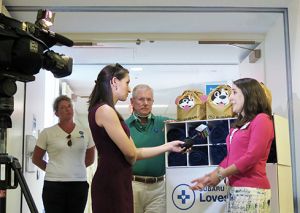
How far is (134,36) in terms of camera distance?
346 centimetres

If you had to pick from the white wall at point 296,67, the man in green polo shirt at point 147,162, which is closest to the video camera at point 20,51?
the man in green polo shirt at point 147,162

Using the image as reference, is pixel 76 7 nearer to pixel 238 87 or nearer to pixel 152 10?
pixel 152 10

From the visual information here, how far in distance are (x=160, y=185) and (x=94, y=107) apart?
993 mm

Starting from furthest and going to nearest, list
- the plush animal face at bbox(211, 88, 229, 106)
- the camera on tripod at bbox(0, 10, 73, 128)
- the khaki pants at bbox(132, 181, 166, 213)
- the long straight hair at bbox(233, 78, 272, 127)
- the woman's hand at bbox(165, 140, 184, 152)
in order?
the plush animal face at bbox(211, 88, 229, 106)
the khaki pants at bbox(132, 181, 166, 213)
the long straight hair at bbox(233, 78, 272, 127)
the woman's hand at bbox(165, 140, 184, 152)
the camera on tripod at bbox(0, 10, 73, 128)

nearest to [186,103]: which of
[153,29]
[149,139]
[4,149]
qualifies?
[149,139]

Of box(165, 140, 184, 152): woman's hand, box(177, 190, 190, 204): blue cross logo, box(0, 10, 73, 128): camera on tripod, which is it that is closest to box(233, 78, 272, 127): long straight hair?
box(165, 140, 184, 152): woman's hand

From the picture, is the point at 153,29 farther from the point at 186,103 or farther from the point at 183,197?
the point at 183,197

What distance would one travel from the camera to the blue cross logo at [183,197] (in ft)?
8.63

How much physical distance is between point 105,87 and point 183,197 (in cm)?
108

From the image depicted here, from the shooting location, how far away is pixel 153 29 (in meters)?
3.37

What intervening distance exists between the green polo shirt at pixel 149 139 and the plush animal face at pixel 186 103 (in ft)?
0.54

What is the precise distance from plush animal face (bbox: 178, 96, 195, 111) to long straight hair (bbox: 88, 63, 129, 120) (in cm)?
94

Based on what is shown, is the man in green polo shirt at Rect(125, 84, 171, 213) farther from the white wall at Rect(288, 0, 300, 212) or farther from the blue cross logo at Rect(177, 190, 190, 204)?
the white wall at Rect(288, 0, 300, 212)

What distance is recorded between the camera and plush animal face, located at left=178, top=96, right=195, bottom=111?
2772 mm
